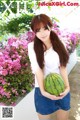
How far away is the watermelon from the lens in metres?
2.09

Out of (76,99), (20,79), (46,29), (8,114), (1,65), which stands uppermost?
(46,29)

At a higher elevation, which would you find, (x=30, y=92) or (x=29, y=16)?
(x=29, y=16)

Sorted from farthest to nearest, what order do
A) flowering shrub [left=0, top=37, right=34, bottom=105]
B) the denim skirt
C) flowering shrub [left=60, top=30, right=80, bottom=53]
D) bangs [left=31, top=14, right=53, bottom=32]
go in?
flowering shrub [left=60, top=30, right=80, bottom=53], flowering shrub [left=0, top=37, right=34, bottom=105], the denim skirt, bangs [left=31, top=14, right=53, bottom=32]

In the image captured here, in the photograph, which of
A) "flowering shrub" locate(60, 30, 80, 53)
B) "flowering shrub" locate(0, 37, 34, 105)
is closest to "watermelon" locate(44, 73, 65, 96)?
"flowering shrub" locate(0, 37, 34, 105)

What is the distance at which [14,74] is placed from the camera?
108 inches

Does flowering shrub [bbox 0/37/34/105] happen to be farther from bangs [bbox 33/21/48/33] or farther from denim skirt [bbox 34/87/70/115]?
bangs [bbox 33/21/48/33]

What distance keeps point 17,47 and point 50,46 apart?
915mm

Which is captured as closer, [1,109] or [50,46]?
[50,46]

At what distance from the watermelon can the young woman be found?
0.03 metres

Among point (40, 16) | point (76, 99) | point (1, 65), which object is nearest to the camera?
Answer: point (40, 16)

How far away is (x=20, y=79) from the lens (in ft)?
9.16

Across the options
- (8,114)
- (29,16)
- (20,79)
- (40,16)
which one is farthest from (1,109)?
(29,16)

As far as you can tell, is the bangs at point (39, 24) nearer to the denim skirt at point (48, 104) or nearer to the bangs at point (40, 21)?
the bangs at point (40, 21)

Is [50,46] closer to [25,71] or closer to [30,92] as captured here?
[25,71]
